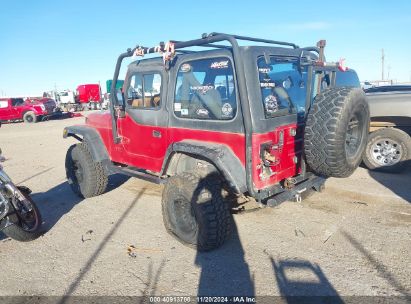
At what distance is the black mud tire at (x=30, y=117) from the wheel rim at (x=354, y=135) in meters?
22.6

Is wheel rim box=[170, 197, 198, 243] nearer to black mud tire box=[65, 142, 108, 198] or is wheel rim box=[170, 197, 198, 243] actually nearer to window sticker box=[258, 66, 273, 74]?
window sticker box=[258, 66, 273, 74]

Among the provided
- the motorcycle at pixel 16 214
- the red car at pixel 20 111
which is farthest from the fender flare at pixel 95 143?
the red car at pixel 20 111

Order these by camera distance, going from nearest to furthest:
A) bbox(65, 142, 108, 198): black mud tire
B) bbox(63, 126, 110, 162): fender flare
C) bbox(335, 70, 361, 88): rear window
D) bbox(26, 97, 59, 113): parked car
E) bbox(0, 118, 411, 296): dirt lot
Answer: bbox(0, 118, 411, 296): dirt lot, bbox(63, 126, 110, 162): fender flare, bbox(65, 142, 108, 198): black mud tire, bbox(335, 70, 361, 88): rear window, bbox(26, 97, 59, 113): parked car

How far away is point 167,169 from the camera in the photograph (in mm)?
4137

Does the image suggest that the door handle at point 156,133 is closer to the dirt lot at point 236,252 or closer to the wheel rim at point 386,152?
the dirt lot at point 236,252

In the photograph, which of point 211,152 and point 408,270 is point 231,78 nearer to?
point 211,152

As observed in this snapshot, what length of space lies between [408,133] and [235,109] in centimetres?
461

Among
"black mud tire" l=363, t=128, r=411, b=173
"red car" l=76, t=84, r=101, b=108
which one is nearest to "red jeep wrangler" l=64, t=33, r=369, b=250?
"black mud tire" l=363, t=128, r=411, b=173

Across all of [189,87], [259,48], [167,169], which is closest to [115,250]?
[167,169]

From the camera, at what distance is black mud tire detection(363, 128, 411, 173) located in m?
6.02

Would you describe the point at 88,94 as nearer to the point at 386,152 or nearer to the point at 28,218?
the point at 28,218

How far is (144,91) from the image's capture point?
14.9 feet

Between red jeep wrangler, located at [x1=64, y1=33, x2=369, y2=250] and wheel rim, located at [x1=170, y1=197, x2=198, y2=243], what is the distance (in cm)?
1

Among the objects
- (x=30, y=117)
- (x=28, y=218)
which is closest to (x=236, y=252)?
(x=28, y=218)
